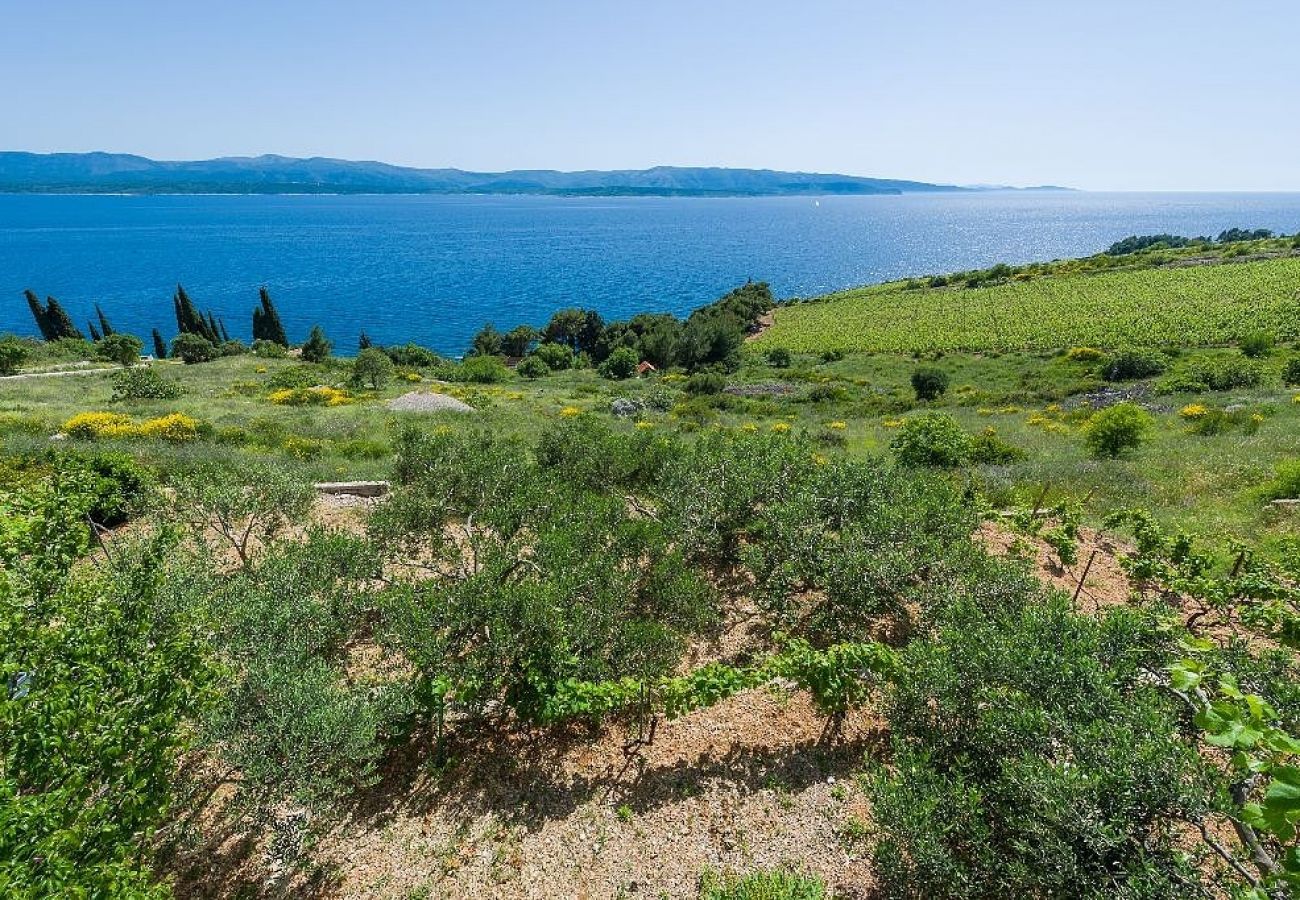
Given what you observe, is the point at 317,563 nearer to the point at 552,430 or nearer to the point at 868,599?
the point at 552,430

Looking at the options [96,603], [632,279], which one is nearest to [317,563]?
[96,603]

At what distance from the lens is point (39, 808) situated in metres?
4.79

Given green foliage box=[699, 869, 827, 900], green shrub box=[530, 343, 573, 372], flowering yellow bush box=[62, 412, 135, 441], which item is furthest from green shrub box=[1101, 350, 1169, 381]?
flowering yellow bush box=[62, 412, 135, 441]

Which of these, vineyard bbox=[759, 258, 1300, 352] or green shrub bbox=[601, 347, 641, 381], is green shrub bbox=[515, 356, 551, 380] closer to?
green shrub bbox=[601, 347, 641, 381]

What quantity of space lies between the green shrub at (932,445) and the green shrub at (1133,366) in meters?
41.6

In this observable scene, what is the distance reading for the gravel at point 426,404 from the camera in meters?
39.1

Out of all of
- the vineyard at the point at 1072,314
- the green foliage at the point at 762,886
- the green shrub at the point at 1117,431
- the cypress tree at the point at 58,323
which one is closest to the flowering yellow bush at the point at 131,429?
the green foliage at the point at 762,886

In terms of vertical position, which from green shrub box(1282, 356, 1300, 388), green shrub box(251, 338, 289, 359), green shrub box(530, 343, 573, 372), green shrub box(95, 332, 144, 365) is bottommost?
green shrub box(530, 343, 573, 372)

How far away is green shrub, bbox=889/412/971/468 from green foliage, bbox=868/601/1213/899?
44.0ft

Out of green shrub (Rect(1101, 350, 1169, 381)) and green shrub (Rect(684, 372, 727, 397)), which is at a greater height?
green shrub (Rect(1101, 350, 1169, 381))

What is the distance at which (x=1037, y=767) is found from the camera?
6.96m

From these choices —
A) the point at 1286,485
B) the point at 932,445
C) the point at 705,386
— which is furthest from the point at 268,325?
the point at 1286,485

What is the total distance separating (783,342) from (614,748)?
87208mm

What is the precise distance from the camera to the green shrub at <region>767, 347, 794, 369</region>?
7750cm
